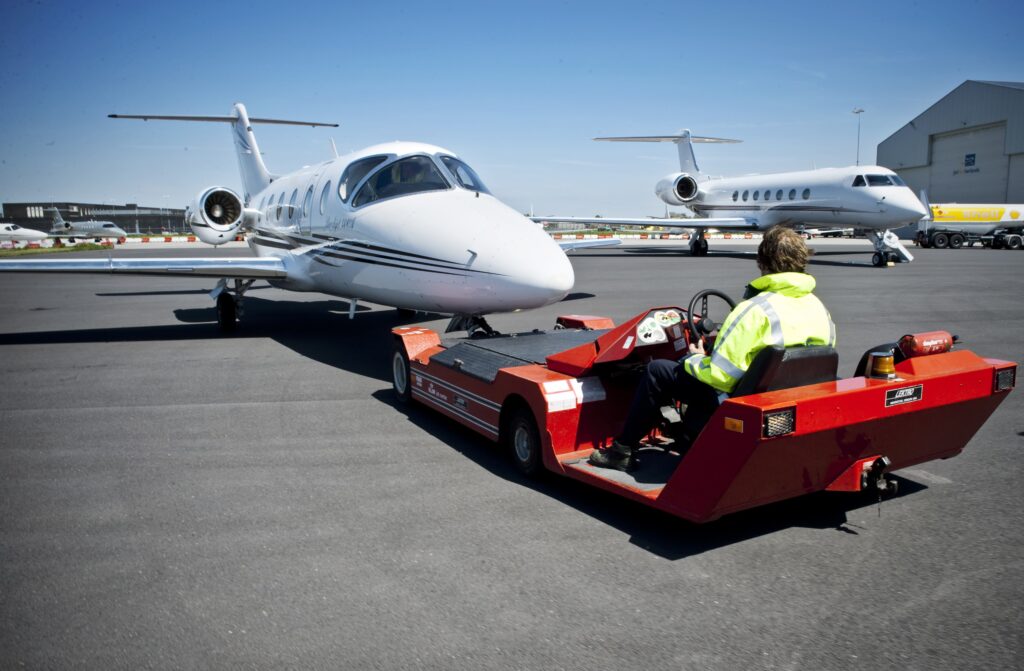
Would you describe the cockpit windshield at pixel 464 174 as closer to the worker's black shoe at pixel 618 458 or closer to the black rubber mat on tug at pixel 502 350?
the black rubber mat on tug at pixel 502 350

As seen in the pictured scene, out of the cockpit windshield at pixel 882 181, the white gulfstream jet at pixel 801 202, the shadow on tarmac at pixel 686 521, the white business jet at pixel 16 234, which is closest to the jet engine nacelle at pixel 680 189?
the white gulfstream jet at pixel 801 202

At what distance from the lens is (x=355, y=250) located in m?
9.17

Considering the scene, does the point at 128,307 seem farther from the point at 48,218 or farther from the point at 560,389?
the point at 48,218

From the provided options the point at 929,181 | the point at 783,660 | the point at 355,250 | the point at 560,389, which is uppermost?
the point at 929,181

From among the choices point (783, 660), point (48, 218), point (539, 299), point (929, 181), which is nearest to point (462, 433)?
point (539, 299)

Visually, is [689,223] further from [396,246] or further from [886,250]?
[396,246]

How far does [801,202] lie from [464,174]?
2494 centimetres

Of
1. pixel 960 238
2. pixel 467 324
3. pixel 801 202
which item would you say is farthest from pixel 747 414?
→ pixel 960 238

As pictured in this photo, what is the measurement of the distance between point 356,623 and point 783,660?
177 centimetres

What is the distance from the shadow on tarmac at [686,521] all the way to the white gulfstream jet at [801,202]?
69.5ft

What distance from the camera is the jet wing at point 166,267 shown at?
1050cm

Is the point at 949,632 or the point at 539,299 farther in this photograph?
the point at 539,299

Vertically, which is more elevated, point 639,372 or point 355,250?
point 355,250

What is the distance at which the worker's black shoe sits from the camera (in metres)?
4.37
